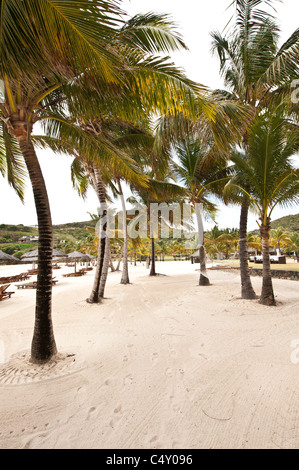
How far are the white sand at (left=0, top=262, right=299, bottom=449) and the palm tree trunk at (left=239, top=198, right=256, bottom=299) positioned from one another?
2300 mm

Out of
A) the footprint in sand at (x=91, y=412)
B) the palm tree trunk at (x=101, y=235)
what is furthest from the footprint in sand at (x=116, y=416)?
the palm tree trunk at (x=101, y=235)

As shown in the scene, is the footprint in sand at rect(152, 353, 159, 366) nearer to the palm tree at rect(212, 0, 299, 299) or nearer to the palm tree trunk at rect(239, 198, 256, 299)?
the palm tree trunk at rect(239, 198, 256, 299)

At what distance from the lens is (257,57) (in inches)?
271

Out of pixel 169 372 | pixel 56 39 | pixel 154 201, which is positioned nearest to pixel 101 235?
pixel 169 372

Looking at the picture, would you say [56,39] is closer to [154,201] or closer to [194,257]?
[154,201]

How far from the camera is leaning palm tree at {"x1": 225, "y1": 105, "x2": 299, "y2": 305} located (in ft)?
20.3

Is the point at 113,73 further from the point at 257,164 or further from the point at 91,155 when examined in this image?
the point at 257,164

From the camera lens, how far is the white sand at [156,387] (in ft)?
7.09

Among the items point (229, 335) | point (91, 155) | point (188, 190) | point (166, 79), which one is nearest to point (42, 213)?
point (91, 155)

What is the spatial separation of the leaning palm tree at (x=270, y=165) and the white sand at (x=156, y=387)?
3214mm

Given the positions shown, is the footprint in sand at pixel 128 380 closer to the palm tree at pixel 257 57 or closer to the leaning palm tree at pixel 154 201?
the palm tree at pixel 257 57

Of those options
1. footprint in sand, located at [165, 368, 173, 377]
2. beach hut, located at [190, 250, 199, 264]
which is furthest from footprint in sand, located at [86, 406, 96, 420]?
beach hut, located at [190, 250, 199, 264]

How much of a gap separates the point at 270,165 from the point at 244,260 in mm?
3399
